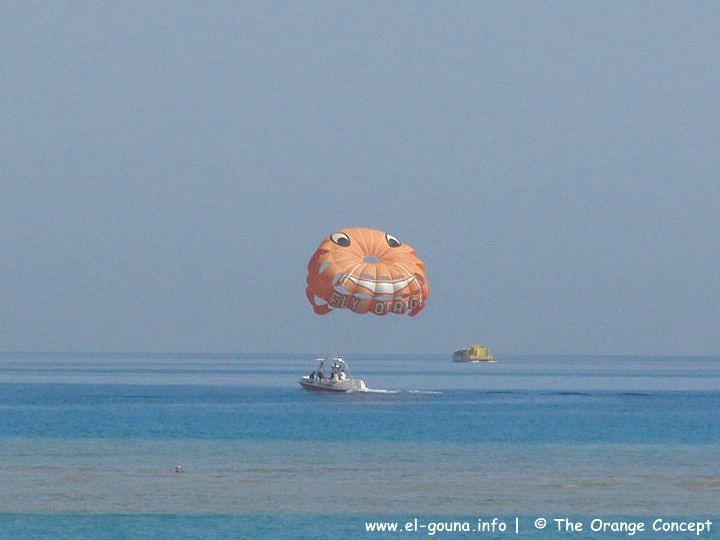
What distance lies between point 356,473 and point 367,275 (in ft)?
82.5

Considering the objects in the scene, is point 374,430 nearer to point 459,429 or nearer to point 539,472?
point 459,429

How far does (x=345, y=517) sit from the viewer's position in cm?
3875

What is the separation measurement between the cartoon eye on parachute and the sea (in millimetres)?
5912

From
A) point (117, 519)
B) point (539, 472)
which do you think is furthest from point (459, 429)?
point (117, 519)

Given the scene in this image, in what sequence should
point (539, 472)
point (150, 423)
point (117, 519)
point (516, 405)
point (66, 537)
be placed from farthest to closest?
point (516, 405)
point (150, 423)
point (539, 472)
point (117, 519)
point (66, 537)

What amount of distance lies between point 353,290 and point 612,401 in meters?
45.4

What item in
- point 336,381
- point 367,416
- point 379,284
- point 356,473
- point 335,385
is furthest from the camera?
point 335,385

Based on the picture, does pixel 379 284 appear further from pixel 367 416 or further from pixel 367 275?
pixel 367 416

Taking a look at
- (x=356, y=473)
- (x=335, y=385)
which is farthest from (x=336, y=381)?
(x=356, y=473)

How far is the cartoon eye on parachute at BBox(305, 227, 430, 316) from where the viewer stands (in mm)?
74062

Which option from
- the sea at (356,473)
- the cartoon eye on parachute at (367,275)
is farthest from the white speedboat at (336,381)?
the cartoon eye on parachute at (367,275)

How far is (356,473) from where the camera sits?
50.0 meters

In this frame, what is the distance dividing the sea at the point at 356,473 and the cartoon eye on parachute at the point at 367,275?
5.91 meters

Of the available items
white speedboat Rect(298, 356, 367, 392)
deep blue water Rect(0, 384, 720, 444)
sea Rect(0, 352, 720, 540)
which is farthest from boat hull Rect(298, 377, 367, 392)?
sea Rect(0, 352, 720, 540)
